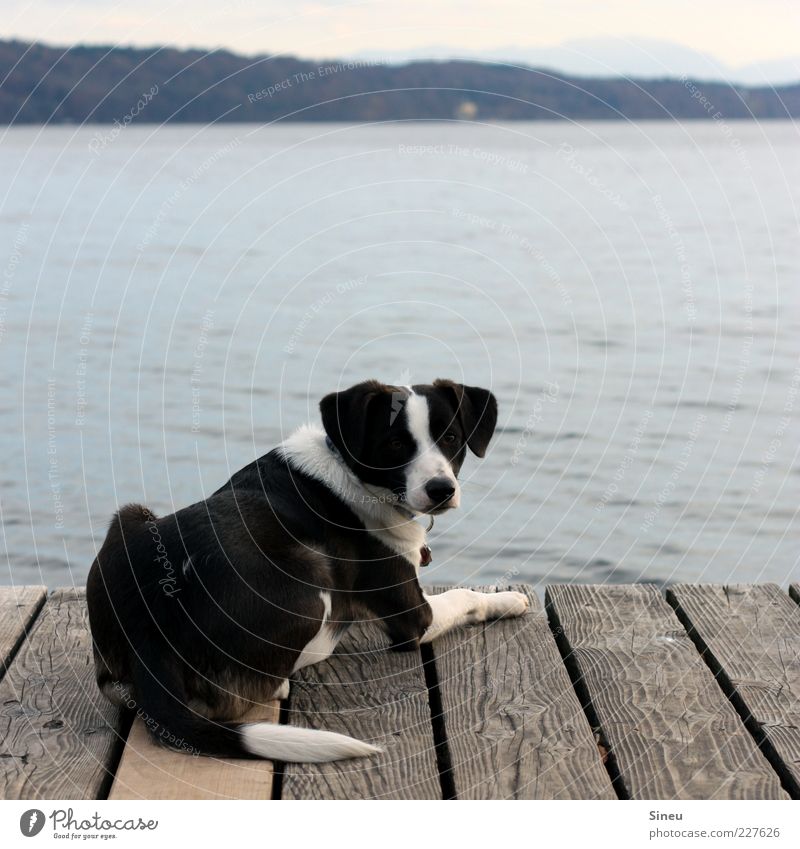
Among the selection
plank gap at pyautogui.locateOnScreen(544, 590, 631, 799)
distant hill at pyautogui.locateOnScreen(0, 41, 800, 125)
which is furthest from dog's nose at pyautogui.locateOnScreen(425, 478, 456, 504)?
distant hill at pyautogui.locateOnScreen(0, 41, 800, 125)

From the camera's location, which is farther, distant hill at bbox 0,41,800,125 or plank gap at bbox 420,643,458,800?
distant hill at bbox 0,41,800,125

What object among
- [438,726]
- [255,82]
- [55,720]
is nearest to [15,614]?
[55,720]

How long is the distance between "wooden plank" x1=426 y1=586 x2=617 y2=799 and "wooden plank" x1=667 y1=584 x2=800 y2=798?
627 millimetres

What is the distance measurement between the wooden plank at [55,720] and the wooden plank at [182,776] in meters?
0.09

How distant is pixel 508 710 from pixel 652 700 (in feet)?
1.86

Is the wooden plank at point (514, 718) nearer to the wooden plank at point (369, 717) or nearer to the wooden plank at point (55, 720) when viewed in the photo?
the wooden plank at point (369, 717)

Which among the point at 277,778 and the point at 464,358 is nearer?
the point at 277,778

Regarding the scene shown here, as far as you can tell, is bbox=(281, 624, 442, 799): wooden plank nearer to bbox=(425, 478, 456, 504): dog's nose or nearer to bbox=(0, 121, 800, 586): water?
bbox=(425, 478, 456, 504): dog's nose

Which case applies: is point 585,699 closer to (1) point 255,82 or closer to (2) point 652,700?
(2) point 652,700

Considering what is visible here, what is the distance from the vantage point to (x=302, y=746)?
13.3 ft

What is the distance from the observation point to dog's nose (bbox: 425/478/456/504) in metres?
4.97

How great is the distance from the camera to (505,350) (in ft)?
47.3

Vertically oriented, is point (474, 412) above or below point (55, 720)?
above

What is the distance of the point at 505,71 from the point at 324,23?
58.2 ft
